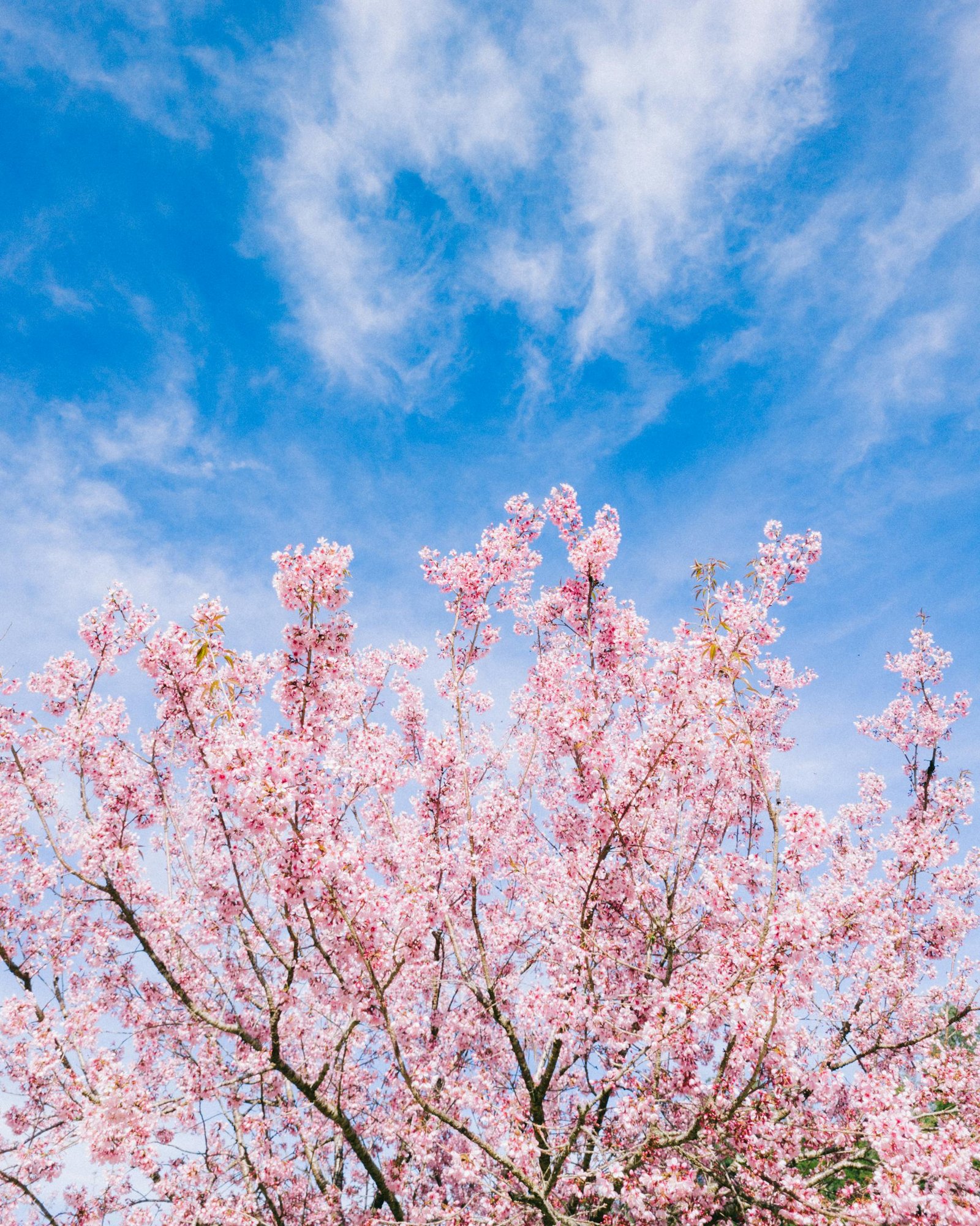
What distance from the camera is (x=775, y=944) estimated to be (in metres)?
5.78

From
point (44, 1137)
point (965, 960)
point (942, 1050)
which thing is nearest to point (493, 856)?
point (942, 1050)

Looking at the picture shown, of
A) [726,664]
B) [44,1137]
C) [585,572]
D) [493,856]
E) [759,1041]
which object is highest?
[585,572]

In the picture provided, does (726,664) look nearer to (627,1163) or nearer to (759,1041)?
(759,1041)

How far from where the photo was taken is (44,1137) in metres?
9.16

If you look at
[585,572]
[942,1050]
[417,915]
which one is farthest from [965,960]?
[417,915]

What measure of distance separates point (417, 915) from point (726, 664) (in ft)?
15.7

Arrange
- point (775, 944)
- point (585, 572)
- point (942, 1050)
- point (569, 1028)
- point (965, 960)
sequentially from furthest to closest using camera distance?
1. point (965, 960)
2. point (585, 572)
3. point (942, 1050)
4. point (569, 1028)
5. point (775, 944)

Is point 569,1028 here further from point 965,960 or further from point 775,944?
point 965,960

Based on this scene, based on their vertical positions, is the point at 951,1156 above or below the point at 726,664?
below

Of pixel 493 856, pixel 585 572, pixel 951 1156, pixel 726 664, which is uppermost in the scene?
pixel 585 572

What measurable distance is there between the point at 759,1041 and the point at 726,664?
4.04 m

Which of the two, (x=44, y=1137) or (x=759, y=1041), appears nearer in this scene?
(x=759, y=1041)

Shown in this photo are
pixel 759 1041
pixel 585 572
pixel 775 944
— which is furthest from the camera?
pixel 585 572

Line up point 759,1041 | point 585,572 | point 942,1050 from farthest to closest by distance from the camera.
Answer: point 585,572, point 942,1050, point 759,1041
